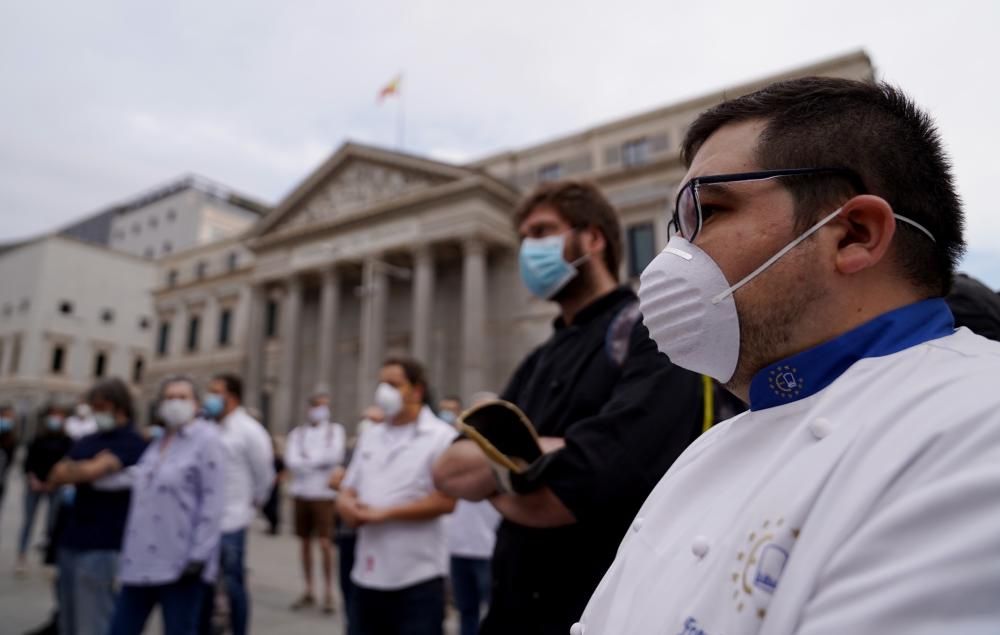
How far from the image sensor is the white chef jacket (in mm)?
676

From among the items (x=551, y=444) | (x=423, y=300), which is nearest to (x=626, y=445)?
(x=551, y=444)

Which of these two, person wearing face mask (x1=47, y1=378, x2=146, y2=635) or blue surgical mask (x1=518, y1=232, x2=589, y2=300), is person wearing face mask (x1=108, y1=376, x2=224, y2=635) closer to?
person wearing face mask (x1=47, y1=378, x2=146, y2=635)

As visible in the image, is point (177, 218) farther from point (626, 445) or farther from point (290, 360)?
point (626, 445)

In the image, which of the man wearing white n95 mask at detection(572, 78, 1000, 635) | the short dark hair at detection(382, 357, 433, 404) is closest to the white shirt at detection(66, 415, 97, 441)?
the short dark hair at detection(382, 357, 433, 404)

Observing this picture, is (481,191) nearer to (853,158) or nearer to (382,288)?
(382,288)

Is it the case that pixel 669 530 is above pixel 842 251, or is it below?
below

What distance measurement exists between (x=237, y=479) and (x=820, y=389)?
602 cm

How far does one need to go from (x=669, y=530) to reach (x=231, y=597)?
5338mm

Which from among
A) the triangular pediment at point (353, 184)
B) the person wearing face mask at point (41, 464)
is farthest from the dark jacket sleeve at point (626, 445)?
the triangular pediment at point (353, 184)

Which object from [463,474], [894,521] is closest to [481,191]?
[463,474]

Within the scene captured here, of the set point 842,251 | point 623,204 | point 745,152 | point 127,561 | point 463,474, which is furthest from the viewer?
point 623,204

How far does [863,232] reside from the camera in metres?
1.10

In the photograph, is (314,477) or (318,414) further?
(318,414)

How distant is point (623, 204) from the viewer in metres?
24.2
